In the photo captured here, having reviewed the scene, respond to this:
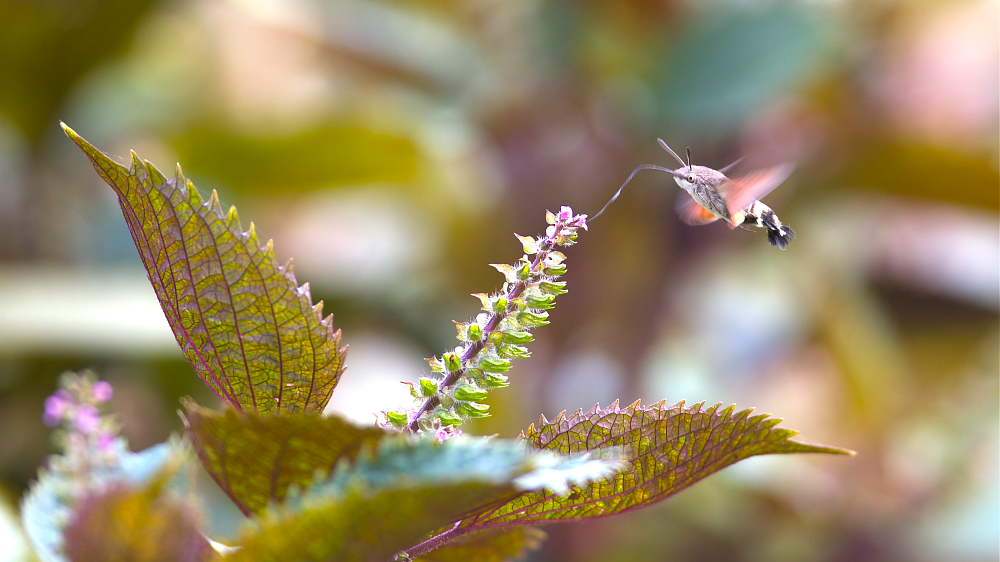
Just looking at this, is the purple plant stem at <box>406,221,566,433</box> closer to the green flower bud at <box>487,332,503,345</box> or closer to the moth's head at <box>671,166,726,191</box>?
the green flower bud at <box>487,332,503,345</box>

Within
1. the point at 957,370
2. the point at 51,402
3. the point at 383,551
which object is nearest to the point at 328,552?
the point at 383,551

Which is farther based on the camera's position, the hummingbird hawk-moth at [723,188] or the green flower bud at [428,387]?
the hummingbird hawk-moth at [723,188]

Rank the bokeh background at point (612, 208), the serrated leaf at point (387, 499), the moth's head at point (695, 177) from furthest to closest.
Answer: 1. the bokeh background at point (612, 208)
2. the moth's head at point (695, 177)
3. the serrated leaf at point (387, 499)

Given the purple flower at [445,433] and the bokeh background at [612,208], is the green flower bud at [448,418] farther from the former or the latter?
the bokeh background at [612,208]

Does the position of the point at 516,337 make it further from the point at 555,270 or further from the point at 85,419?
the point at 85,419

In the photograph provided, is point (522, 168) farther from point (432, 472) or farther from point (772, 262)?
point (432, 472)

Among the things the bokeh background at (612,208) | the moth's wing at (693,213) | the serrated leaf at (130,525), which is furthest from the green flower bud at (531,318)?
the bokeh background at (612,208)

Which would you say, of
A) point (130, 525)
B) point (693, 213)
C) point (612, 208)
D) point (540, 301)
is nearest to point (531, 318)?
point (540, 301)
